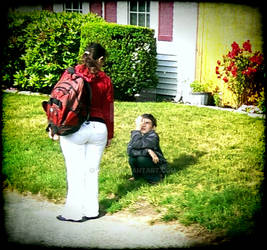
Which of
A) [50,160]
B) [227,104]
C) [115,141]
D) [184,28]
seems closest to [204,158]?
[115,141]

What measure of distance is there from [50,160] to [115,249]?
2.47 m

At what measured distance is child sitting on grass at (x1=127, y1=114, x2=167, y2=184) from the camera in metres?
4.74

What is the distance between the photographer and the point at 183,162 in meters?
5.58

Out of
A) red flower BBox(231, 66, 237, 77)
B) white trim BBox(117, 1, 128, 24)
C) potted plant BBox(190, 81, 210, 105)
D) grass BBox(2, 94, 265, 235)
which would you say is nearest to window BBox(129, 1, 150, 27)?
white trim BBox(117, 1, 128, 24)

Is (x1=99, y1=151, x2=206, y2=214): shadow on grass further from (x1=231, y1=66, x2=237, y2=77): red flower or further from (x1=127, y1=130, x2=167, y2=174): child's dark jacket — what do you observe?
(x1=231, y1=66, x2=237, y2=77): red flower

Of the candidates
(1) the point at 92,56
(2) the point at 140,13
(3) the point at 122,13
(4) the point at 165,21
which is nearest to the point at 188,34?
(4) the point at 165,21

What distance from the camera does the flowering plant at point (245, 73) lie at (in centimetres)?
813

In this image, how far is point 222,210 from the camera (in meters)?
4.12

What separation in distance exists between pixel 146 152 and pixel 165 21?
5767 millimetres

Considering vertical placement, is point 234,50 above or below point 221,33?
below

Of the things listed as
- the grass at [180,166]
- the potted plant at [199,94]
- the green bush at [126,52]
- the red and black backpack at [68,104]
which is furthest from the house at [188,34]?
the red and black backpack at [68,104]

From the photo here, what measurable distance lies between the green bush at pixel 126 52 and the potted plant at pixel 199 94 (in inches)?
38.4

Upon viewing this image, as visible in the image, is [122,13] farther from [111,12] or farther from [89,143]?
[89,143]

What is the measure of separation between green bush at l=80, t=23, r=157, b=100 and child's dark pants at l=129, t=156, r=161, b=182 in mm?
4139
